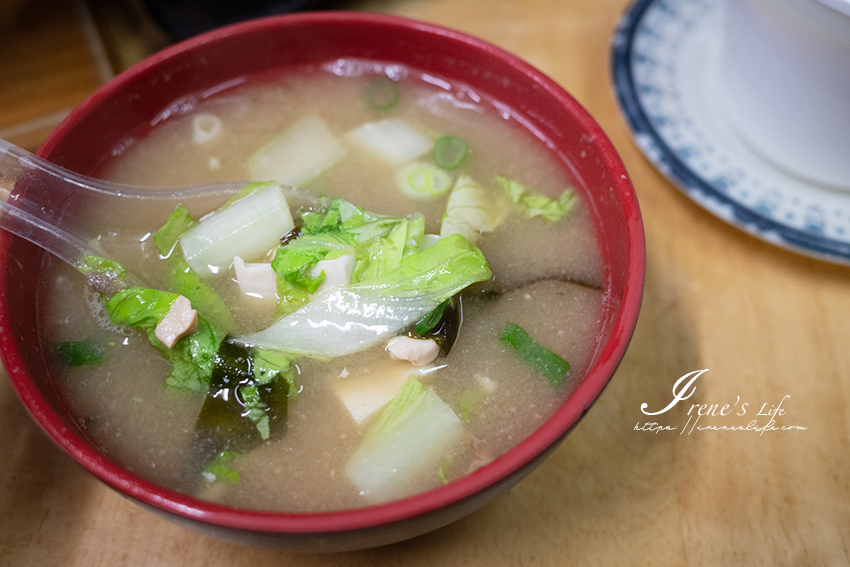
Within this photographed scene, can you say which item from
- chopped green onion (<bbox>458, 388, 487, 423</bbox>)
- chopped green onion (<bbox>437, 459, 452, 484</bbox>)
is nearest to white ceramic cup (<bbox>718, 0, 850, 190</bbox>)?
chopped green onion (<bbox>458, 388, 487, 423</bbox>)

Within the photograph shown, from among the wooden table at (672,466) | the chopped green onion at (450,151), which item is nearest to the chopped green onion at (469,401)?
the wooden table at (672,466)

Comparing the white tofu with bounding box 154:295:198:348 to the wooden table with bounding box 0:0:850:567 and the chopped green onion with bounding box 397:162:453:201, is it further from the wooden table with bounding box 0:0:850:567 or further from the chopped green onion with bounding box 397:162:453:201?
the chopped green onion with bounding box 397:162:453:201

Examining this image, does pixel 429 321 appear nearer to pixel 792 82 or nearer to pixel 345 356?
pixel 345 356

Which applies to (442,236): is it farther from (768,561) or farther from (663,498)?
(768,561)

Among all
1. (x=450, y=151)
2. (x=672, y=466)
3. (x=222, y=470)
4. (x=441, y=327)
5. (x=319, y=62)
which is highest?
(x=319, y=62)

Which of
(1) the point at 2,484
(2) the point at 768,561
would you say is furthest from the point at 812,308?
(1) the point at 2,484

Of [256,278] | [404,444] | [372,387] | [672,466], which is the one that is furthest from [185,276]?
[672,466]

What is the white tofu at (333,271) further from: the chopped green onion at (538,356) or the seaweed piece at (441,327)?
the chopped green onion at (538,356)
